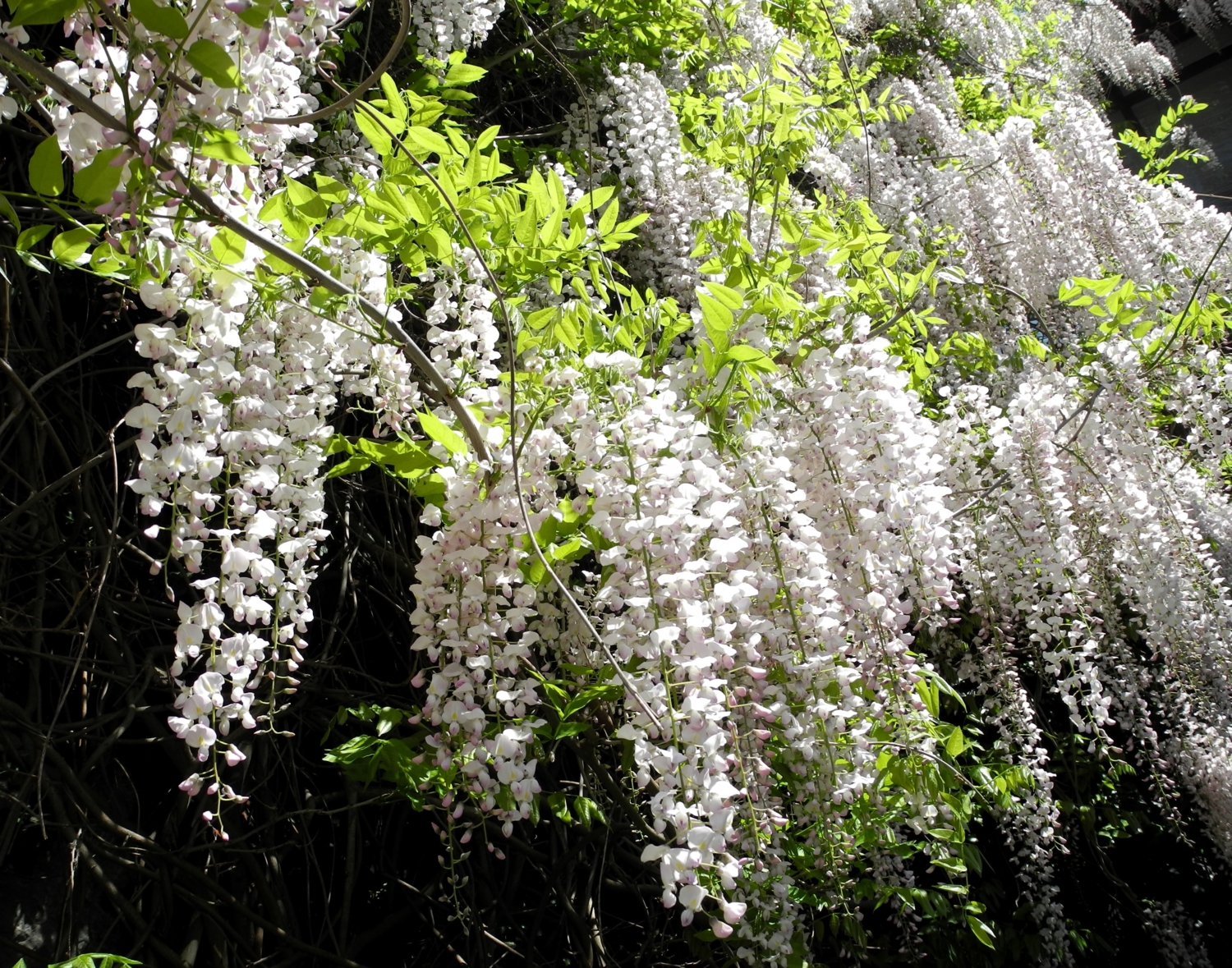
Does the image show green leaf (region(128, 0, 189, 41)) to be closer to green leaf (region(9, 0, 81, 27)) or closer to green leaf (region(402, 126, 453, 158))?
green leaf (region(9, 0, 81, 27))

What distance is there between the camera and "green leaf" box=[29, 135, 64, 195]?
38.4 inches

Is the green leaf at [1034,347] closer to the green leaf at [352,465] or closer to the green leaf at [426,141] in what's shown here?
the green leaf at [426,141]

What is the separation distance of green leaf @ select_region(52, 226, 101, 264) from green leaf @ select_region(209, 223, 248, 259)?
160 mm

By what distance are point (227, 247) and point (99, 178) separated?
289mm

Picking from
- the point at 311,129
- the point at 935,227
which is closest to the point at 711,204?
the point at 935,227

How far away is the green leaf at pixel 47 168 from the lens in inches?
38.4

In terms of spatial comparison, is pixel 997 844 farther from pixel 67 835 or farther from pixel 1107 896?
pixel 67 835

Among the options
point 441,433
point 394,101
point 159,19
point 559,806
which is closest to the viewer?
point 159,19

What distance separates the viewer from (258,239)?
42.3 inches

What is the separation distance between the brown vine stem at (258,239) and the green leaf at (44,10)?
42 millimetres

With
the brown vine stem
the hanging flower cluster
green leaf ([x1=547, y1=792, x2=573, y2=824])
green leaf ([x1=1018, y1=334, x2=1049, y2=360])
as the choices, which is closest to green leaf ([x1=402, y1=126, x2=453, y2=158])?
the hanging flower cluster

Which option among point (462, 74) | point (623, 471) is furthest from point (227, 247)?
point (462, 74)

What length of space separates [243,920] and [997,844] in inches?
109

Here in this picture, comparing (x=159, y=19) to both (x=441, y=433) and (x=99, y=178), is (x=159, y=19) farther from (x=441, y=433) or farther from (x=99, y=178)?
(x=441, y=433)
